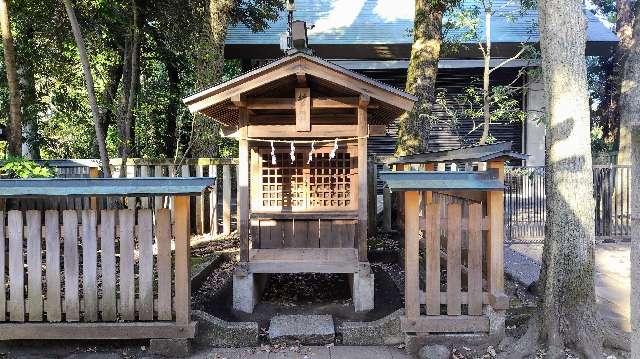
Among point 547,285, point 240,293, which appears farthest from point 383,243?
point 547,285

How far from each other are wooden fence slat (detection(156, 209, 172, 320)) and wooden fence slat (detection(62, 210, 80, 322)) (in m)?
0.81

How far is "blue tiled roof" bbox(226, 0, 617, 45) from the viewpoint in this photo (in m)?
13.4

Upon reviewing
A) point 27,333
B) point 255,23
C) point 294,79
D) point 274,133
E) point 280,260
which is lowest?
point 27,333

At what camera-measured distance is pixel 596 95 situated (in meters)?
16.5

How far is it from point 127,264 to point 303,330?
2.02 m

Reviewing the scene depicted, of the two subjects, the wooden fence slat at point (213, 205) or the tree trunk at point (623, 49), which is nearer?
the wooden fence slat at point (213, 205)

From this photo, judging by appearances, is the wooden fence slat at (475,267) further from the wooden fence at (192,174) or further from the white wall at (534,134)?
the white wall at (534,134)

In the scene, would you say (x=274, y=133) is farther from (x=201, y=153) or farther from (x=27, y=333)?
(x=201, y=153)

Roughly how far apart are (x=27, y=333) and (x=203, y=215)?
17.8 ft

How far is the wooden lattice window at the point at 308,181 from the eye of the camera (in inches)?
289

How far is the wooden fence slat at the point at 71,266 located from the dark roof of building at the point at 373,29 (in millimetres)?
9456

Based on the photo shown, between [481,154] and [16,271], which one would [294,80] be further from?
[16,271]

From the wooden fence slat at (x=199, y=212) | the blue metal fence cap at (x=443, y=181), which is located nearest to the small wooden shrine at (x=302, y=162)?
the blue metal fence cap at (x=443, y=181)

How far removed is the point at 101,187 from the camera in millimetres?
4594
